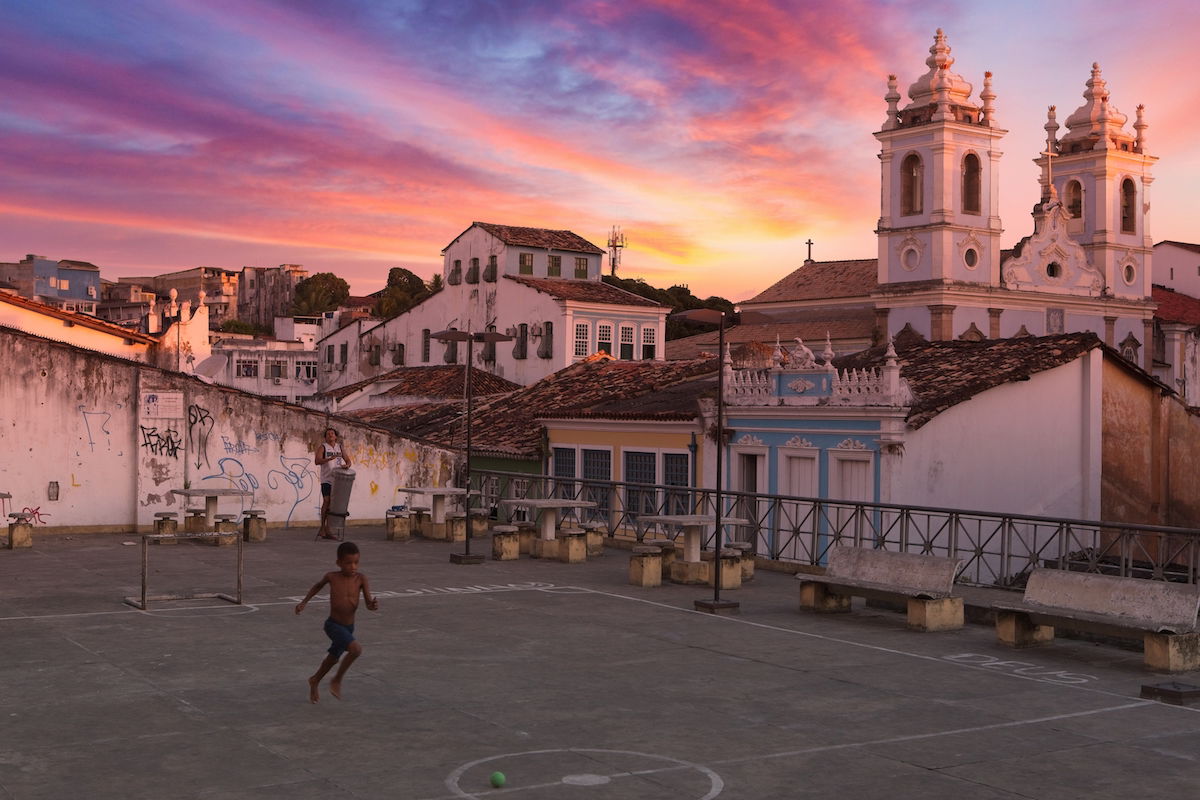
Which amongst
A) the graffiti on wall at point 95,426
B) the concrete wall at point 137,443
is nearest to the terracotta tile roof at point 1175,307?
the concrete wall at point 137,443

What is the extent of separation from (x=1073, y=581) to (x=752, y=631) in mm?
3647

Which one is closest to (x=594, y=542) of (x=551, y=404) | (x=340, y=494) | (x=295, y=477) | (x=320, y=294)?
(x=340, y=494)

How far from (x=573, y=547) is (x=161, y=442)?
9436 mm

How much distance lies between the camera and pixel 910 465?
1041 inches

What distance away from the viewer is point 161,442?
26234 millimetres

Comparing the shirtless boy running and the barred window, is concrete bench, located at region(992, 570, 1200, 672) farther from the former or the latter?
the barred window

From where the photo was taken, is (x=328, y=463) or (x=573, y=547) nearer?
(x=573, y=547)

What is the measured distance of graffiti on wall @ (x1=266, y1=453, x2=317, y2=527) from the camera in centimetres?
2750

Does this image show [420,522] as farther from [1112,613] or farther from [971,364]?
[1112,613]

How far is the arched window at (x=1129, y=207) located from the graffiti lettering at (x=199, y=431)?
6886 centimetres

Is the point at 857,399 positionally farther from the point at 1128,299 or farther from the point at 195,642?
the point at 1128,299

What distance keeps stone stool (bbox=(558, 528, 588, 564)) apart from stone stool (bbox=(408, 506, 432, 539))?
14.3ft

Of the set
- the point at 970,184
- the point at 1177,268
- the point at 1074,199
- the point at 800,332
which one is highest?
the point at 1074,199

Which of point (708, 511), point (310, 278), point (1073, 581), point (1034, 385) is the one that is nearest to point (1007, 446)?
point (1034, 385)
